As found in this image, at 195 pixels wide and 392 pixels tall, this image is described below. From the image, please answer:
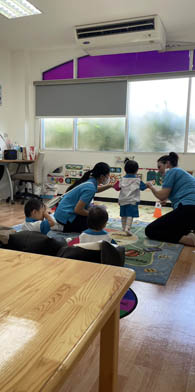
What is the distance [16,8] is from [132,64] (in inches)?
81.6

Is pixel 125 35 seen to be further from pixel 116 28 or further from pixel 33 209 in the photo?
pixel 33 209

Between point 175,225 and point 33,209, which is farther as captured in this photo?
point 175,225

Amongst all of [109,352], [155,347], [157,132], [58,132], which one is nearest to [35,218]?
[155,347]

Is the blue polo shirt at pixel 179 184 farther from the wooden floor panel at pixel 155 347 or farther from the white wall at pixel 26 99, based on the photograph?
the white wall at pixel 26 99

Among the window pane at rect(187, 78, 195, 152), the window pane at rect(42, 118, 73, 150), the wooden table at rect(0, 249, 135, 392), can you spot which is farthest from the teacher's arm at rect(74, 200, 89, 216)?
the window pane at rect(42, 118, 73, 150)

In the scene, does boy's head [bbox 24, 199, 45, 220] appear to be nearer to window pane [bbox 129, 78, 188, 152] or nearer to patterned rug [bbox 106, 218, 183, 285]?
patterned rug [bbox 106, 218, 183, 285]

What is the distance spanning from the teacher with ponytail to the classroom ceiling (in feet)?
7.07

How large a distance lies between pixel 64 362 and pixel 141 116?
5.07 metres

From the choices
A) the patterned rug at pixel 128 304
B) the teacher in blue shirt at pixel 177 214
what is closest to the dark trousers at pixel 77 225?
the teacher in blue shirt at pixel 177 214

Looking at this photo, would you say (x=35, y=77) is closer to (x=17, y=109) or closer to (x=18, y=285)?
(x=17, y=109)

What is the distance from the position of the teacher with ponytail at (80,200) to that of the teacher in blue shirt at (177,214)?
61cm

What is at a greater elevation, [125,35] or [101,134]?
[125,35]

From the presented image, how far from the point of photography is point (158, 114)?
5.03 m

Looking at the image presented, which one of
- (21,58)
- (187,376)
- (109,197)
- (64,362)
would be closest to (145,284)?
(187,376)
